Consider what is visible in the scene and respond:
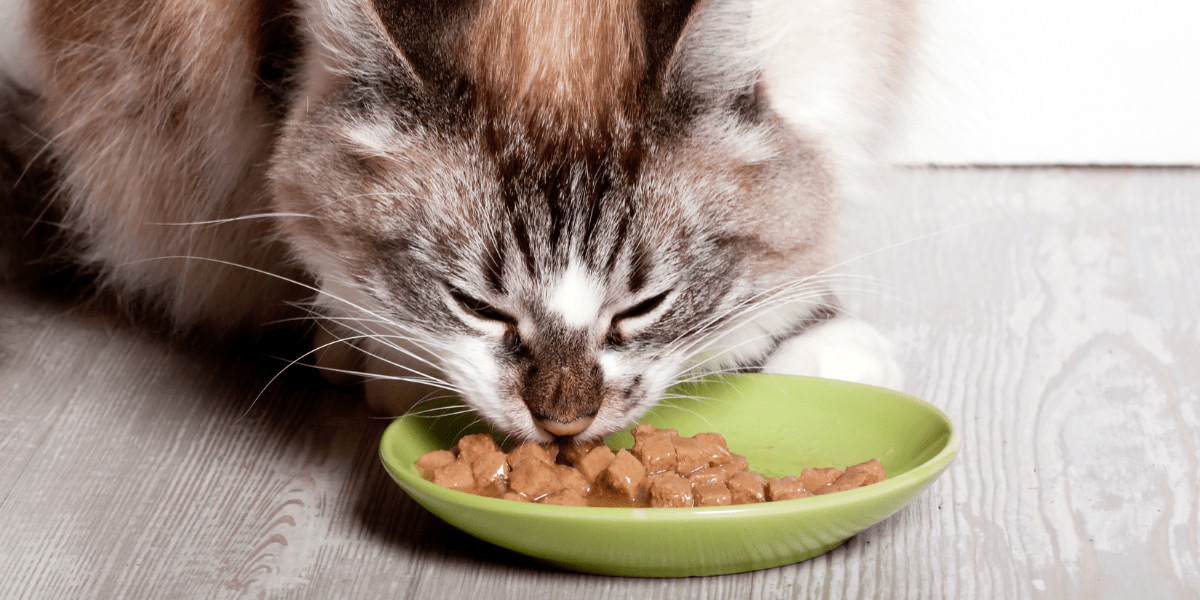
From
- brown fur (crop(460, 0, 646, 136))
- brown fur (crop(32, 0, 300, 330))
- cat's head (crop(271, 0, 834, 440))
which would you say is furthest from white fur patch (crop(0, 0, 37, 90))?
brown fur (crop(460, 0, 646, 136))

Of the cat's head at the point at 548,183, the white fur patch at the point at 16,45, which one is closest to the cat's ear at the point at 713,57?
the cat's head at the point at 548,183

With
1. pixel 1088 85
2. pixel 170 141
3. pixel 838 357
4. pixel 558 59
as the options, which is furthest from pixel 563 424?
pixel 1088 85

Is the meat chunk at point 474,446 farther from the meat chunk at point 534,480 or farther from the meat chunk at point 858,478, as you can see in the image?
the meat chunk at point 858,478

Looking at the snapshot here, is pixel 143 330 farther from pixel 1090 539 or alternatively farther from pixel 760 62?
pixel 1090 539

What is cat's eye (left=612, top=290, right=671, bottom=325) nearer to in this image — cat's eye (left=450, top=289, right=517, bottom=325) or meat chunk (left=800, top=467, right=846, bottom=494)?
cat's eye (left=450, top=289, right=517, bottom=325)

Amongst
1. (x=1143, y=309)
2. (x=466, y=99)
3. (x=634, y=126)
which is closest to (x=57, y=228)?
(x=466, y=99)
